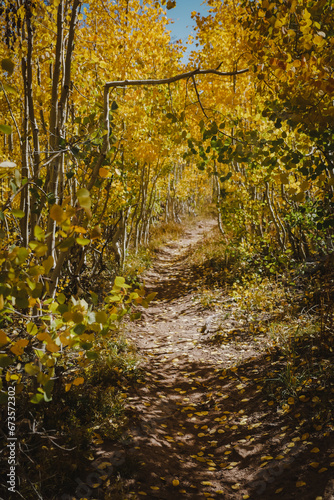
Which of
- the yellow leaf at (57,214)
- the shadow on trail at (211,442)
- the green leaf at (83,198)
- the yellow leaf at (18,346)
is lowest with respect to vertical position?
the shadow on trail at (211,442)

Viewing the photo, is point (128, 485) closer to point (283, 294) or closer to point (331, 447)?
point (331, 447)

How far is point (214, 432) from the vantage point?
3.74 m

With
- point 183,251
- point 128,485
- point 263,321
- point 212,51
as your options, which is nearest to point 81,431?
point 128,485

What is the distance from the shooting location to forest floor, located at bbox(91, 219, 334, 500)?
109 inches

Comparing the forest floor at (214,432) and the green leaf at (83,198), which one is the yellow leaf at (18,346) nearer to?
the green leaf at (83,198)

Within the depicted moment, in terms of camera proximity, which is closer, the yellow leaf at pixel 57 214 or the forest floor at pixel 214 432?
the yellow leaf at pixel 57 214

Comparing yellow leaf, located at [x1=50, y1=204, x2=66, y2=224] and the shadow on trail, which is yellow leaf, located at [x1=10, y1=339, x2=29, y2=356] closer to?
yellow leaf, located at [x1=50, y1=204, x2=66, y2=224]

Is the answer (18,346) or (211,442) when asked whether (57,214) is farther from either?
(211,442)

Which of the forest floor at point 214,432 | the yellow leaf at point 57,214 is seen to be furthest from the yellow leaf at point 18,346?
the forest floor at point 214,432

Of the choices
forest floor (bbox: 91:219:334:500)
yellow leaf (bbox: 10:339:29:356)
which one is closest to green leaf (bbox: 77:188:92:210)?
yellow leaf (bbox: 10:339:29:356)

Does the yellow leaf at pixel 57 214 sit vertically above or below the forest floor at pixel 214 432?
above

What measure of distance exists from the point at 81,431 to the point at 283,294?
436 centimetres

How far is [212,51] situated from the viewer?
9.20m

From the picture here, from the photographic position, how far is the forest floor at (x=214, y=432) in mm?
2779
